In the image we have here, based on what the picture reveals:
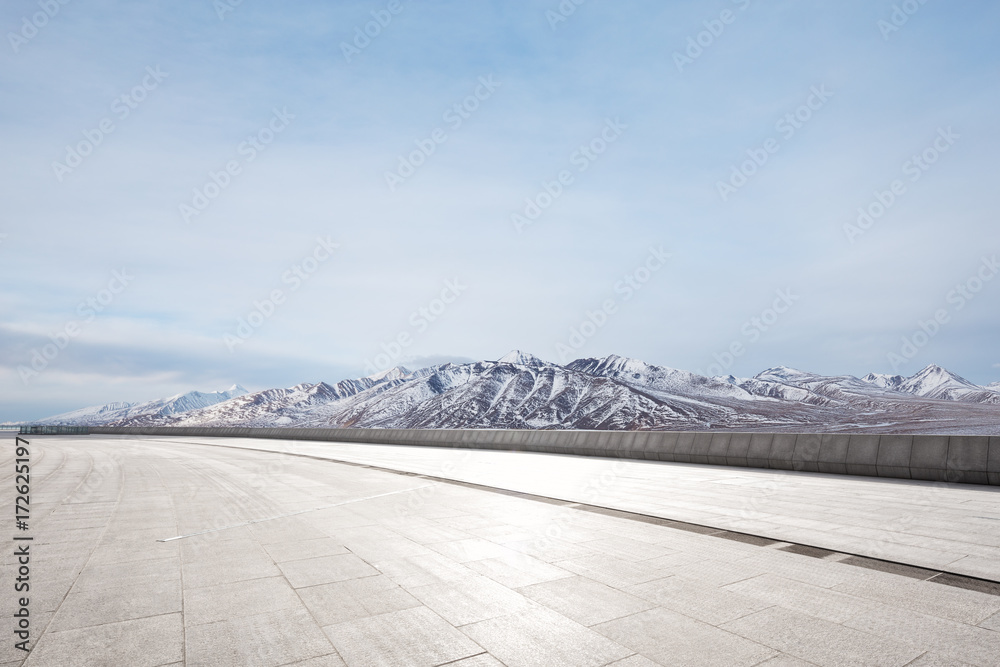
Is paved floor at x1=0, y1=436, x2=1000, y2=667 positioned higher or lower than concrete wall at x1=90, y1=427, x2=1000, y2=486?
lower

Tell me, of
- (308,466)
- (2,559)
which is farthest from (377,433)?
(2,559)

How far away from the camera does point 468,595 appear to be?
542cm

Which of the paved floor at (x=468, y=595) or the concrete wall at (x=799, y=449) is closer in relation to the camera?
the paved floor at (x=468, y=595)

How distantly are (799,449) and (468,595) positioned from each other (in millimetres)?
13236

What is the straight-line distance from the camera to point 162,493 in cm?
1273

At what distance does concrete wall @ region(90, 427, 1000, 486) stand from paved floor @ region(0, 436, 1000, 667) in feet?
9.68

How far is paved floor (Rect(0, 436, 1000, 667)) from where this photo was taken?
418 cm

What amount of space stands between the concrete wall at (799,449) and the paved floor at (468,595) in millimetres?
2950

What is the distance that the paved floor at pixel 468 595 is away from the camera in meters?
4.18

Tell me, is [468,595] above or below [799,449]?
below

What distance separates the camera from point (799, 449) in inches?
628

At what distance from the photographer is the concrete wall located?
12.4 metres

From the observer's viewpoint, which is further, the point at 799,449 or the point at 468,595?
the point at 799,449

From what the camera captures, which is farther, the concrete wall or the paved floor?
the concrete wall
